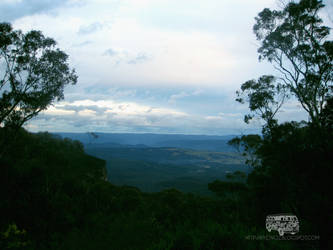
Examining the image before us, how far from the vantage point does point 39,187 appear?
10234 mm

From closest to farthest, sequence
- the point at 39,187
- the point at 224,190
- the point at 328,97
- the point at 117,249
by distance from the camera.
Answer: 1. the point at 117,249
2. the point at 39,187
3. the point at 328,97
4. the point at 224,190

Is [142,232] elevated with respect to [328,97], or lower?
lower

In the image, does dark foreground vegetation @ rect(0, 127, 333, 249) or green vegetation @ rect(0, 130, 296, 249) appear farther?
dark foreground vegetation @ rect(0, 127, 333, 249)

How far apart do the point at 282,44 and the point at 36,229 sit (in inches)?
1094

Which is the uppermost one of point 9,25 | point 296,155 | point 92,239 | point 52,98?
point 9,25

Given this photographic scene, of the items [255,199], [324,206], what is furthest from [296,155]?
[324,206]

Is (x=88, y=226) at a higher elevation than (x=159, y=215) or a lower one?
lower

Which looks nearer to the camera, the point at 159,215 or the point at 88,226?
the point at 88,226

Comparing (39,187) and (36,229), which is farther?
(39,187)

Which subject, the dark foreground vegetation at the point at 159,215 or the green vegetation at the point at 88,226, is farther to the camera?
the dark foreground vegetation at the point at 159,215

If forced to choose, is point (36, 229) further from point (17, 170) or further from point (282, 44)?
point (282, 44)

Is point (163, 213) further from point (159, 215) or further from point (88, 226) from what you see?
point (88, 226)

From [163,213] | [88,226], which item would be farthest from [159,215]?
[88,226]

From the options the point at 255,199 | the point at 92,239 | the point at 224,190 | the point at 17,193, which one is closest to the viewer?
the point at 92,239
